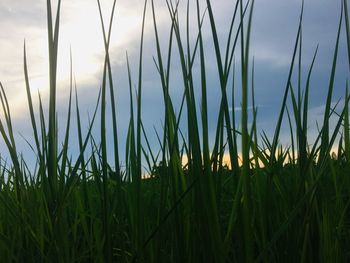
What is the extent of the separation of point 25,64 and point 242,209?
1.99 ft

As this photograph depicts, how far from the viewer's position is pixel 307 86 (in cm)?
128

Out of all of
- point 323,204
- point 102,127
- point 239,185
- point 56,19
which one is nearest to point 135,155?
point 102,127

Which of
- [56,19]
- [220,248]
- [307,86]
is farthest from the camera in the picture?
[307,86]

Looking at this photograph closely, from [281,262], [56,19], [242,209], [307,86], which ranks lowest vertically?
[281,262]

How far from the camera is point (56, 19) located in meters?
1.06

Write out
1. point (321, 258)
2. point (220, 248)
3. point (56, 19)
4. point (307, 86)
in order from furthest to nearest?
point (307, 86)
point (321, 258)
point (56, 19)
point (220, 248)

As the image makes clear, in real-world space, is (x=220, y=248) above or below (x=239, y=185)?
below

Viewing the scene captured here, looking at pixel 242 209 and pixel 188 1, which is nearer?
pixel 242 209

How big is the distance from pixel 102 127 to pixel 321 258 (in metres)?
0.60

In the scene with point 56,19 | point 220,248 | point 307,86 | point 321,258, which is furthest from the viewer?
point 307,86

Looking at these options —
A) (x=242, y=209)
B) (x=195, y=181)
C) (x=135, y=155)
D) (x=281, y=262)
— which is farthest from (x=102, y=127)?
(x=281, y=262)

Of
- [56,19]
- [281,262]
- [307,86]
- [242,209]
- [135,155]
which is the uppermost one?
[56,19]

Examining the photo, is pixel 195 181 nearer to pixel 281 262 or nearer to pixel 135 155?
pixel 135 155

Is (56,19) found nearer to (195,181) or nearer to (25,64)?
(25,64)
